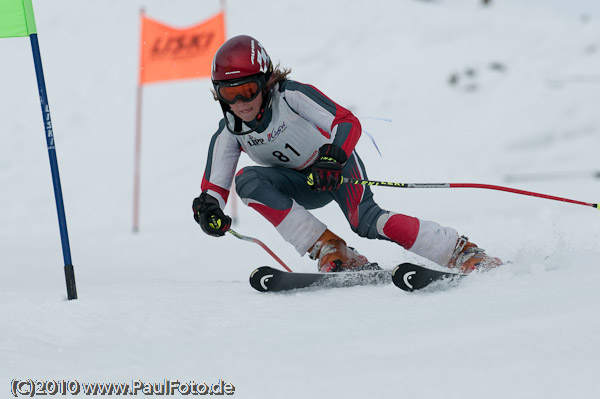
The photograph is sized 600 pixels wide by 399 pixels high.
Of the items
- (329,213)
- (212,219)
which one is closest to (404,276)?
(212,219)

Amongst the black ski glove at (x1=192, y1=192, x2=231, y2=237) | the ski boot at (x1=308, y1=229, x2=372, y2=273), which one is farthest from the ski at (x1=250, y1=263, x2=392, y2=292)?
the black ski glove at (x1=192, y1=192, x2=231, y2=237)

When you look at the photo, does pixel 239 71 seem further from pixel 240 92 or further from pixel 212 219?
pixel 212 219

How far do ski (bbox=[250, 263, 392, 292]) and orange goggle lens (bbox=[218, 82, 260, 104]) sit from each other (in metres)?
0.80

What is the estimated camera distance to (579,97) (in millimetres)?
13367

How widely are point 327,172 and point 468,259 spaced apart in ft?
2.69

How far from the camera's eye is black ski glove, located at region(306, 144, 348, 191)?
2943 millimetres

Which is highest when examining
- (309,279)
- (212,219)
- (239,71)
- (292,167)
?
(239,71)

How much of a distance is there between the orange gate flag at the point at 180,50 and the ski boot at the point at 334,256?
5.79 meters

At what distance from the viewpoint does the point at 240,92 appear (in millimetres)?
3107

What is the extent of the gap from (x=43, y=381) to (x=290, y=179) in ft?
5.78

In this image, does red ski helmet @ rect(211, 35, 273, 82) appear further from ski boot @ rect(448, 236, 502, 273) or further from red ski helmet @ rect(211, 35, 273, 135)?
ski boot @ rect(448, 236, 502, 273)

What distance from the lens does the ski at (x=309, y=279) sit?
305 centimetres

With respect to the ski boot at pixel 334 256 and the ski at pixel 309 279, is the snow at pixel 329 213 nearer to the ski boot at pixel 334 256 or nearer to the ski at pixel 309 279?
the ski at pixel 309 279

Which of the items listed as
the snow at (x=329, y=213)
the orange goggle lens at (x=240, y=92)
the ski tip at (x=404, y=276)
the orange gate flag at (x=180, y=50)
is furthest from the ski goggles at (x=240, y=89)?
the orange gate flag at (x=180, y=50)
